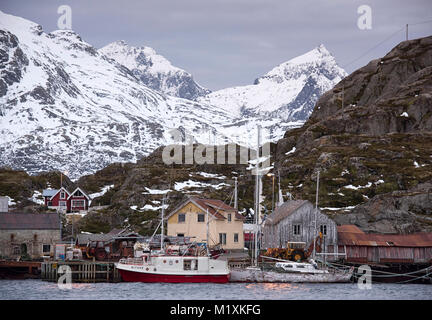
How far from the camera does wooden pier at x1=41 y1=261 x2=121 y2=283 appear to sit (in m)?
83.1

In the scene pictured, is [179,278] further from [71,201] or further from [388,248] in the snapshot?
[71,201]

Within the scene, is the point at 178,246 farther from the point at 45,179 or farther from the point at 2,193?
the point at 45,179

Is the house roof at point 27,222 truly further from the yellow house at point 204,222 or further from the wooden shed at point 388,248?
the wooden shed at point 388,248

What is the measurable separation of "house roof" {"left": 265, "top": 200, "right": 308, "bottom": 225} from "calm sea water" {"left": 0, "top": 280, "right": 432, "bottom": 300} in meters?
15.1

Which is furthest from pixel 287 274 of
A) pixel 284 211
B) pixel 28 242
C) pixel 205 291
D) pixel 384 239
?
pixel 28 242

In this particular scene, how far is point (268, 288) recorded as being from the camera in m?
76.6

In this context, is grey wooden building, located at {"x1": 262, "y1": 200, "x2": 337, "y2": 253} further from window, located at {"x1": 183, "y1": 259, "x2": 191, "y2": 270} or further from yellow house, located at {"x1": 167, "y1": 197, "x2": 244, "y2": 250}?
window, located at {"x1": 183, "y1": 259, "x2": 191, "y2": 270}

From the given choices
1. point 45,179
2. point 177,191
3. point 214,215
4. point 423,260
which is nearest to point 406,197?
point 423,260

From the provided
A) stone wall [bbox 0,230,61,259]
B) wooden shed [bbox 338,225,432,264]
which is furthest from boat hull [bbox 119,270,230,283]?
wooden shed [bbox 338,225,432,264]

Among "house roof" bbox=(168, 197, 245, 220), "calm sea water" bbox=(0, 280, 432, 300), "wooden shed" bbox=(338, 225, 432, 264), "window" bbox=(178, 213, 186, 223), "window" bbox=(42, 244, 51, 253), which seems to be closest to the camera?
"calm sea water" bbox=(0, 280, 432, 300)

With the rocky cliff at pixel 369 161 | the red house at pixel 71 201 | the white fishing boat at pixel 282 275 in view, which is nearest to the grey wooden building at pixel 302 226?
the rocky cliff at pixel 369 161

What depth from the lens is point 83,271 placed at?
83875mm

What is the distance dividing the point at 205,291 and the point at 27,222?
3412 cm

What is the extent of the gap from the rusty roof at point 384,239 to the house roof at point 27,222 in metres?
39.7
